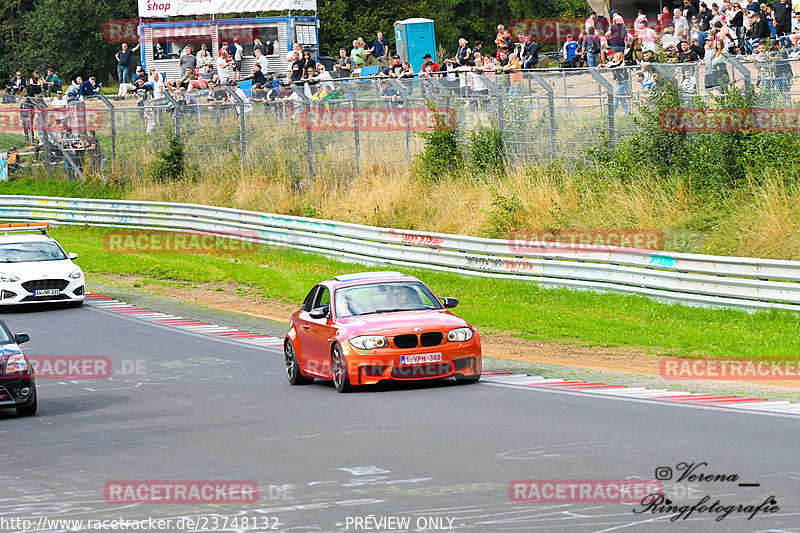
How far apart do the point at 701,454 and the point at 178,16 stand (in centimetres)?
4608

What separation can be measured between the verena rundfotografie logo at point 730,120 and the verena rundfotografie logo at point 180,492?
15661 mm

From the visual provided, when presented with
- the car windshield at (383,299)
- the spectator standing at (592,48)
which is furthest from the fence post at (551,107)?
the car windshield at (383,299)

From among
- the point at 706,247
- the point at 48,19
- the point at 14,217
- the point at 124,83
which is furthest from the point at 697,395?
the point at 48,19

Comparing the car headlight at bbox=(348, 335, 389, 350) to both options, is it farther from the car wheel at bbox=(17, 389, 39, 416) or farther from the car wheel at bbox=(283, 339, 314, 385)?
the car wheel at bbox=(17, 389, 39, 416)

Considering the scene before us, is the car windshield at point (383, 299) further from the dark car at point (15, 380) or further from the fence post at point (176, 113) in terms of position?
the fence post at point (176, 113)

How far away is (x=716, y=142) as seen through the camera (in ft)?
76.2

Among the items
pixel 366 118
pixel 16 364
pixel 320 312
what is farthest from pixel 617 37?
pixel 16 364

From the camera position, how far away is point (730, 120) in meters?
22.7

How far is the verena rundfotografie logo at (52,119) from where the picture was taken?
134ft

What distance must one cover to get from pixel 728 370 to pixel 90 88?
34.7 m

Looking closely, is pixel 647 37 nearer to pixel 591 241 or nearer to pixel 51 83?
pixel 591 241

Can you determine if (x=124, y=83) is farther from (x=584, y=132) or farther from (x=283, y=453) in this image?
(x=283, y=453)

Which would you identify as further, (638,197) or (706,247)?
(638,197)

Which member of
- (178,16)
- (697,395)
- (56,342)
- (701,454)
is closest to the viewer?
(701,454)
